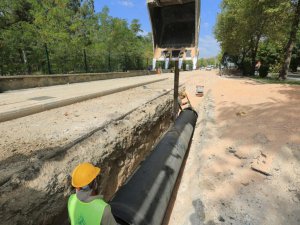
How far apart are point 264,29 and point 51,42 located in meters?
18.1

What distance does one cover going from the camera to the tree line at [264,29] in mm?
14875

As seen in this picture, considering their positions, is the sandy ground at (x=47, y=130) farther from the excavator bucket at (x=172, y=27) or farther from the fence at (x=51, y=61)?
the fence at (x=51, y=61)

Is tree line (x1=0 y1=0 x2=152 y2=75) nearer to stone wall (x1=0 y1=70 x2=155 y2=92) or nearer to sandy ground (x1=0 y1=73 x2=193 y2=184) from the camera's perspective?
stone wall (x1=0 y1=70 x2=155 y2=92)

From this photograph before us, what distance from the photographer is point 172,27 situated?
281 inches

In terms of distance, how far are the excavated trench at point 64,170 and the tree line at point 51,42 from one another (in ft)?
33.2

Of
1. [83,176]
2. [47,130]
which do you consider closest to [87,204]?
[83,176]

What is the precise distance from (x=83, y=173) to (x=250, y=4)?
66.3 ft

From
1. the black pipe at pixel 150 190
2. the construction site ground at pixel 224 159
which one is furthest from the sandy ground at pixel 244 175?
the black pipe at pixel 150 190

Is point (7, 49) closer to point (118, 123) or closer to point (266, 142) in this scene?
point (118, 123)

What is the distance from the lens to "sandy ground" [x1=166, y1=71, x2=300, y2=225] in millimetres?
2973

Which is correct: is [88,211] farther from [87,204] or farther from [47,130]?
[47,130]

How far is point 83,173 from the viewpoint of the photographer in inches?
81.7

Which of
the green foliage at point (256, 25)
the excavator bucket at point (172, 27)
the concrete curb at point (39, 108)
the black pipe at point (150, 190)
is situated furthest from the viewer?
the green foliage at point (256, 25)

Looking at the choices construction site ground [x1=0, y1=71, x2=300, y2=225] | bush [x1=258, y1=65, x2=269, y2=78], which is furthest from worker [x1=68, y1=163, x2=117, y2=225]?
bush [x1=258, y1=65, x2=269, y2=78]
